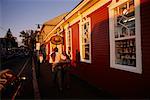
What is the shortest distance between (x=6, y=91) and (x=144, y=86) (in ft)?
10.8

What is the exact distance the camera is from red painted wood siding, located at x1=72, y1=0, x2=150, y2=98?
19.4 ft

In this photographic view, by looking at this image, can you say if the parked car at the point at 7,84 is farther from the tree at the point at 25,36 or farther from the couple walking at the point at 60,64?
the tree at the point at 25,36

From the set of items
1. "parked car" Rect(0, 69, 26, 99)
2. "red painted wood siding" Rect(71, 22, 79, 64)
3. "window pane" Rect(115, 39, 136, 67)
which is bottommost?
"parked car" Rect(0, 69, 26, 99)

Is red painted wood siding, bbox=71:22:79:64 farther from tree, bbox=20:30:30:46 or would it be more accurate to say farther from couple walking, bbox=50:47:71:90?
tree, bbox=20:30:30:46

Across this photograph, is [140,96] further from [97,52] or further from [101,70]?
[97,52]

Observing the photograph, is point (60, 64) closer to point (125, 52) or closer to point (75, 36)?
point (125, 52)

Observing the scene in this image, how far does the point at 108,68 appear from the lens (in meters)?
8.45

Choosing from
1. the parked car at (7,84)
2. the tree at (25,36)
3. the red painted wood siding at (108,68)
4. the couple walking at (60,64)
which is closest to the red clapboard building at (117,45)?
the red painted wood siding at (108,68)

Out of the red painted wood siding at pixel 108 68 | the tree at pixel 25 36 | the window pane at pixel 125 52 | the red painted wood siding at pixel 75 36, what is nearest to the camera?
the red painted wood siding at pixel 108 68

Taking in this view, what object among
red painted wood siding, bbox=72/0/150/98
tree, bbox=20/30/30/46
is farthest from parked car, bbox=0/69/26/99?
tree, bbox=20/30/30/46

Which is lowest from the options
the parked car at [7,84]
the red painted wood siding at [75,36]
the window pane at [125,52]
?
the parked car at [7,84]

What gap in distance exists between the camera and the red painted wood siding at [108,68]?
590 centimetres

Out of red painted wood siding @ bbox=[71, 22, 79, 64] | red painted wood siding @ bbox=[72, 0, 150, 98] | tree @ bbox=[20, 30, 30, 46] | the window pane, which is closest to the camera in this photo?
red painted wood siding @ bbox=[72, 0, 150, 98]

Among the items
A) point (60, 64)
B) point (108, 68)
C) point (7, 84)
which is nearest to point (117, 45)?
point (108, 68)
